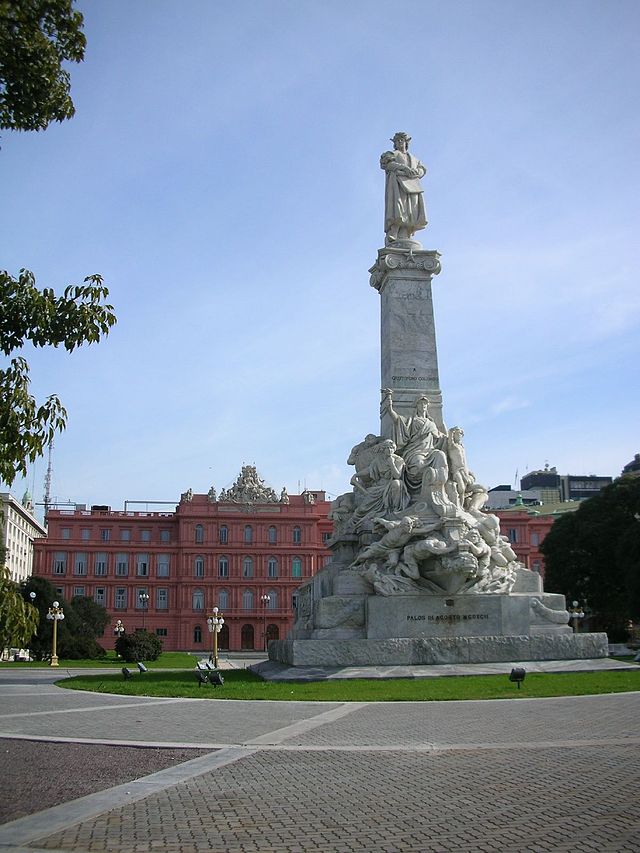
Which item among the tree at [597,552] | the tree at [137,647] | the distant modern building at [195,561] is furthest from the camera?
the distant modern building at [195,561]

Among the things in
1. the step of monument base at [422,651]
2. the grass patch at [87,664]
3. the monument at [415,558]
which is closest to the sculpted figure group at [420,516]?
the monument at [415,558]

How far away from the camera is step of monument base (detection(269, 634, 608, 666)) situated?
19891mm

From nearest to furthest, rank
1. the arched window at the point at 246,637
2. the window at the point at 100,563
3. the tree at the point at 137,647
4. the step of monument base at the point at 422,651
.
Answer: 1. the step of monument base at the point at 422,651
2. the tree at the point at 137,647
3. the arched window at the point at 246,637
4. the window at the point at 100,563

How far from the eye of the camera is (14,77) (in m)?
6.97

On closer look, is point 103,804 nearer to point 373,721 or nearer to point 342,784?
point 342,784

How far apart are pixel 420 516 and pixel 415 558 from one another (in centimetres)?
125

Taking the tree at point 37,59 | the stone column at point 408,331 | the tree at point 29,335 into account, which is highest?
the stone column at point 408,331

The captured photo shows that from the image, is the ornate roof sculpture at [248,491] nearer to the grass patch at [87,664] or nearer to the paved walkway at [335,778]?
the grass patch at [87,664]

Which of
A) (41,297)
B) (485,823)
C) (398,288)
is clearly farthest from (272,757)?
(398,288)

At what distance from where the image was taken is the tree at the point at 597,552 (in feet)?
168

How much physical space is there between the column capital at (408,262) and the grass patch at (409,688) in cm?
1201

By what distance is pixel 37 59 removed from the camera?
6902 mm

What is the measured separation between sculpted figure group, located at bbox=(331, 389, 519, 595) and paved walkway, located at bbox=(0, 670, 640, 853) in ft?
20.8

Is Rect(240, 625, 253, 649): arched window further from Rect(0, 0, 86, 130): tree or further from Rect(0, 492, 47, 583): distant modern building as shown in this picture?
Rect(0, 0, 86, 130): tree
